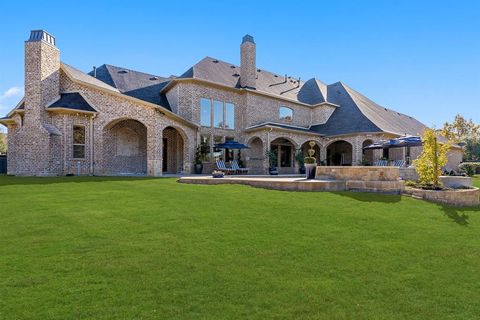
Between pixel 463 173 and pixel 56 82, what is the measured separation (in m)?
31.0

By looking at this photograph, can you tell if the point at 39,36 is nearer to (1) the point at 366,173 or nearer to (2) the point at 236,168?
(2) the point at 236,168

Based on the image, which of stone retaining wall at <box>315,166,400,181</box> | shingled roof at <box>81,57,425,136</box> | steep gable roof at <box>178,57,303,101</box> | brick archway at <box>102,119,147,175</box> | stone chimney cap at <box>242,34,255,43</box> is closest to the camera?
stone retaining wall at <box>315,166,400,181</box>

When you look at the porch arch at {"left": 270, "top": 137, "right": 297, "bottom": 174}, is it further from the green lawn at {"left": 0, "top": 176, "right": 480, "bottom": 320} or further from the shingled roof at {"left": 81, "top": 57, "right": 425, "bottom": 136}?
the green lawn at {"left": 0, "top": 176, "right": 480, "bottom": 320}

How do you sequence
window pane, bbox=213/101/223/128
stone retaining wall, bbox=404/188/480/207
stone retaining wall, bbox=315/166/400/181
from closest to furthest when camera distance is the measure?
1. stone retaining wall, bbox=404/188/480/207
2. stone retaining wall, bbox=315/166/400/181
3. window pane, bbox=213/101/223/128

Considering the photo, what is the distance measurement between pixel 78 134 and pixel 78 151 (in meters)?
0.99

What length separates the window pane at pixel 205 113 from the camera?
70.8 feet

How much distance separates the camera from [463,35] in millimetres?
13008

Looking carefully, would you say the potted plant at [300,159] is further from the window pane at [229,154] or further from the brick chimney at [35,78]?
the brick chimney at [35,78]

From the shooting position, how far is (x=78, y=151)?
1664cm

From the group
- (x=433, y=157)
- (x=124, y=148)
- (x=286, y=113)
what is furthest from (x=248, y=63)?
(x=433, y=157)

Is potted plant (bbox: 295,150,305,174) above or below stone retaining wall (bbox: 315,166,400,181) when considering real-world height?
above

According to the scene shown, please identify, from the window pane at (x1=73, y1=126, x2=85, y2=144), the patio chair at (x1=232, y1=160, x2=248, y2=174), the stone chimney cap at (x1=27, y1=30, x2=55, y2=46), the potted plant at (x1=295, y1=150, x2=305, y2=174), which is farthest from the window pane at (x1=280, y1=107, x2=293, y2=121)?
the stone chimney cap at (x1=27, y1=30, x2=55, y2=46)

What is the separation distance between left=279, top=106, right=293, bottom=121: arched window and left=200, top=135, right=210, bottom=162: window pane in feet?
25.9

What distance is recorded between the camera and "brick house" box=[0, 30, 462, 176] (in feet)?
51.8
